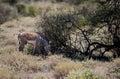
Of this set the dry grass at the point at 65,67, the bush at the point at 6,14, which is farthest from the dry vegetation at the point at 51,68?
the bush at the point at 6,14

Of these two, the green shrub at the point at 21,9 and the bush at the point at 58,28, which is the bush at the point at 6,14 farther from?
the bush at the point at 58,28

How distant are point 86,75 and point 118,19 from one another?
15.0ft

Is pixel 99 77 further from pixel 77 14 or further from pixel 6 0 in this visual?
pixel 6 0

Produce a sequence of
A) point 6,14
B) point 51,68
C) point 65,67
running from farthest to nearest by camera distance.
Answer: point 6,14
point 51,68
point 65,67

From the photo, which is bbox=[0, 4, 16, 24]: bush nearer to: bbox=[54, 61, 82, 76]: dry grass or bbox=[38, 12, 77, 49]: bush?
bbox=[38, 12, 77, 49]: bush

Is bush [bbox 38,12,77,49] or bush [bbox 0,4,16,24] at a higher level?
bush [bbox 38,12,77,49]

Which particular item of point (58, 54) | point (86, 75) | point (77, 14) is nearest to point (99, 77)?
point (86, 75)

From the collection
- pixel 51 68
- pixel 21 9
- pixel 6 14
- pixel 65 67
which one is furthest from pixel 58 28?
pixel 21 9

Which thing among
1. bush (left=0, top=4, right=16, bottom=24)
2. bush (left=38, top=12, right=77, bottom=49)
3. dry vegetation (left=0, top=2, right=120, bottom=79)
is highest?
bush (left=38, top=12, right=77, bottom=49)

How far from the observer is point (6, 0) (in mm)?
34500

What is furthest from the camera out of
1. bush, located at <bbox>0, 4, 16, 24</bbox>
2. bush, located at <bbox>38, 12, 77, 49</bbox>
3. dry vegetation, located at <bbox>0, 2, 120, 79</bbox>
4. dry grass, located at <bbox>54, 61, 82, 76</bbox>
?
bush, located at <bbox>0, 4, 16, 24</bbox>

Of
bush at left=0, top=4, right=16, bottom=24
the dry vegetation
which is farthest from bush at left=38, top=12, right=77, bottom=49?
bush at left=0, top=4, right=16, bottom=24

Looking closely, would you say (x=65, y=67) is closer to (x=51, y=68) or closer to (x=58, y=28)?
(x=51, y=68)

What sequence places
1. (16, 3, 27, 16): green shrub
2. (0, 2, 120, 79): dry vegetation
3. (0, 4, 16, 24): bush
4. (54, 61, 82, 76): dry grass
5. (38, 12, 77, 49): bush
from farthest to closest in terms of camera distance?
(16, 3, 27, 16): green shrub < (0, 4, 16, 24): bush < (38, 12, 77, 49): bush < (54, 61, 82, 76): dry grass < (0, 2, 120, 79): dry vegetation
